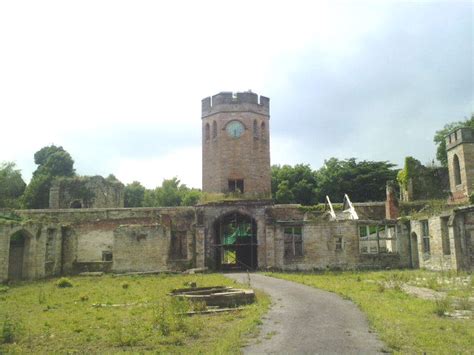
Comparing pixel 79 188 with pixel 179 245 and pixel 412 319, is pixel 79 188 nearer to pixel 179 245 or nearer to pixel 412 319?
pixel 179 245

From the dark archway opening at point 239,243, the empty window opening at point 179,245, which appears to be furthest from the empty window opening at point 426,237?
the empty window opening at point 179,245

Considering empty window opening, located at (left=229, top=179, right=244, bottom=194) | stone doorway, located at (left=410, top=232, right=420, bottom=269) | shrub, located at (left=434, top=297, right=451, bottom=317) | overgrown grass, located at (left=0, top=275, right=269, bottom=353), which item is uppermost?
empty window opening, located at (left=229, top=179, right=244, bottom=194)

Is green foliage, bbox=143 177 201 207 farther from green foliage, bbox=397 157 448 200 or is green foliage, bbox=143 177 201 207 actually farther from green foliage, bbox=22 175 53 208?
green foliage, bbox=397 157 448 200

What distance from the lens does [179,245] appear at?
29469 millimetres

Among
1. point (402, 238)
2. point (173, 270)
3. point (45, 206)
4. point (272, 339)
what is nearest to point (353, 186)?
point (402, 238)

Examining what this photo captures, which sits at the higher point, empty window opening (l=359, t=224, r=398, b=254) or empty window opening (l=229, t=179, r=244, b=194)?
empty window opening (l=229, t=179, r=244, b=194)

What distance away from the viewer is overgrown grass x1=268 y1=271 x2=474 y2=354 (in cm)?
817

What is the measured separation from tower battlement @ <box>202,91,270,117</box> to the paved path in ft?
66.4

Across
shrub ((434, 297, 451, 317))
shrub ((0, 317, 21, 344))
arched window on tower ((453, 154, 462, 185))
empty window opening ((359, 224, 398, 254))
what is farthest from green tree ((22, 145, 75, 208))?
shrub ((434, 297, 451, 317))

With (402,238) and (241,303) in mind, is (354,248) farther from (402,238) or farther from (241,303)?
(241,303)

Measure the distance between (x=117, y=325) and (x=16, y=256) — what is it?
52.0ft

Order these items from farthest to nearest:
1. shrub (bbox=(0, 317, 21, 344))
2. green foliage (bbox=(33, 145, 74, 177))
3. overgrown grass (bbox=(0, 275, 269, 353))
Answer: green foliage (bbox=(33, 145, 74, 177))
shrub (bbox=(0, 317, 21, 344))
overgrown grass (bbox=(0, 275, 269, 353))

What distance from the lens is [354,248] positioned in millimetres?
26203

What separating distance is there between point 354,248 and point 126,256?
13.6 m
